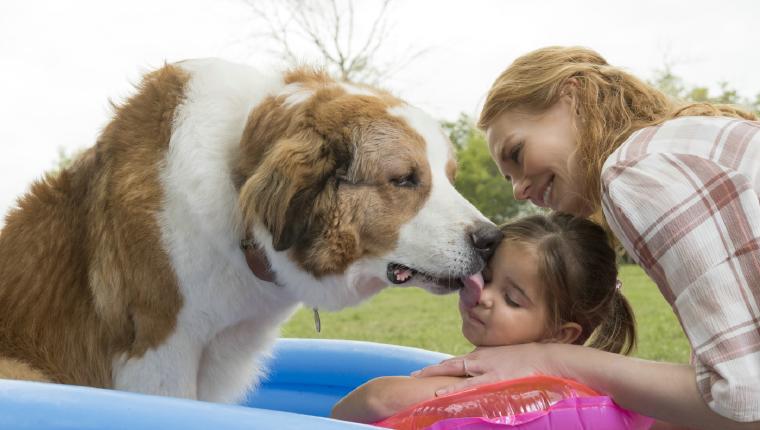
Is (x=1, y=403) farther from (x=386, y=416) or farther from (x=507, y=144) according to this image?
(x=507, y=144)

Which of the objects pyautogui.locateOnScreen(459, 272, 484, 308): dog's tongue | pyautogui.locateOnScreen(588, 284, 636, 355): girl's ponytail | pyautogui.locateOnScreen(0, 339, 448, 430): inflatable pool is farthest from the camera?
pyautogui.locateOnScreen(588, 284, 636, 355): girl's ponytail

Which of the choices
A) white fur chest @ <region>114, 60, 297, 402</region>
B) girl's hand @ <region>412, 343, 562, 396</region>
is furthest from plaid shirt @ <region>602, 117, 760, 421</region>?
white fur chest @ <region>114, 60, 297, 402</region>

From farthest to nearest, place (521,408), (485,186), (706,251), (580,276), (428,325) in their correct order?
(485,186)
(428,325)
(580,276)
(521,408)
(706,251)

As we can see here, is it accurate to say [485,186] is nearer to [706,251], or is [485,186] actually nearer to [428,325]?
[428,325]

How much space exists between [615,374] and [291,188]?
1163 millimetres

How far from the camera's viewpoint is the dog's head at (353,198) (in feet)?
8.68

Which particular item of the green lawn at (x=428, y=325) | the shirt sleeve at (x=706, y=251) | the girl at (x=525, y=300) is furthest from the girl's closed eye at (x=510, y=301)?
the green lawn at (x=428, y=325)

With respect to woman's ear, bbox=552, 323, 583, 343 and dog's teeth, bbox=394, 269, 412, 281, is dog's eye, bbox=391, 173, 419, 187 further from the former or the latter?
woman's ear, bbox=552, 323, 583, 343

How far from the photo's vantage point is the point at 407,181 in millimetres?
2736

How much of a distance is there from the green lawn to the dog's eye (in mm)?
4373

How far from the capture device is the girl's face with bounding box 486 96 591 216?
9.66 feet

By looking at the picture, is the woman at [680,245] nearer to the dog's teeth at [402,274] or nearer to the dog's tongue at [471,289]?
the dog's tongue at [471,289]

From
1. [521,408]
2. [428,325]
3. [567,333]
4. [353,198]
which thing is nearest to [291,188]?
[353,198]

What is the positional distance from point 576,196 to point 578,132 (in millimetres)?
245
